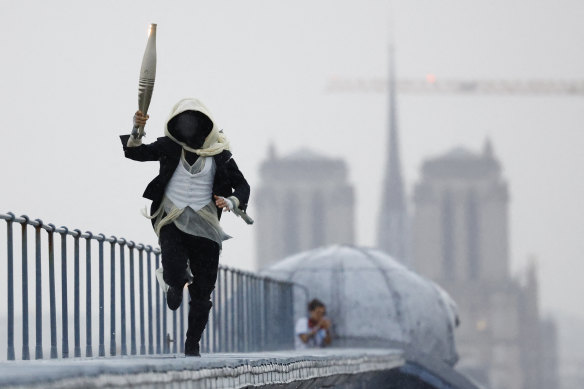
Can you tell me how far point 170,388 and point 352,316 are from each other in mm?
23414

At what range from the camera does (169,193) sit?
1155cm

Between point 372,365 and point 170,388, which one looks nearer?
point 170,388

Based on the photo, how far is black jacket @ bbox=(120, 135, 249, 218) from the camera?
11438mm

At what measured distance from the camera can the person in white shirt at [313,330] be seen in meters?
23.8

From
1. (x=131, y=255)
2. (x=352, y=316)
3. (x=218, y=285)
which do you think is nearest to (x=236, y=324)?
(x=218, y=285)

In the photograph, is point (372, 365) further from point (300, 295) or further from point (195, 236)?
point (300, 295)

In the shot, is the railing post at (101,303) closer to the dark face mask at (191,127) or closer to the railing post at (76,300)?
the railing post at (76,300)

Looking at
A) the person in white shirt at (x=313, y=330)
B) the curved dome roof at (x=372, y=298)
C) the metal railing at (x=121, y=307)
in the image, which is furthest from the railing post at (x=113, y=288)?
the curved dome roof at (x=372, y=298)

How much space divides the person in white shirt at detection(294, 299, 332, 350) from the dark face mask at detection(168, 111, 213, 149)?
1226cm

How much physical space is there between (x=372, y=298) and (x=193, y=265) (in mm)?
20230

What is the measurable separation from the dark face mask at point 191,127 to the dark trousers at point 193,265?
0.52 meters

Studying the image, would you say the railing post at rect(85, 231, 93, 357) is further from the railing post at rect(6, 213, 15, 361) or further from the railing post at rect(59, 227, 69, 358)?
the railing post at rect(6, 213, 15, 361)

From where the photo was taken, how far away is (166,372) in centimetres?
778

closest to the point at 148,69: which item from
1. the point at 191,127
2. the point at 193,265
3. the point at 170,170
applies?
the point at 191,127
